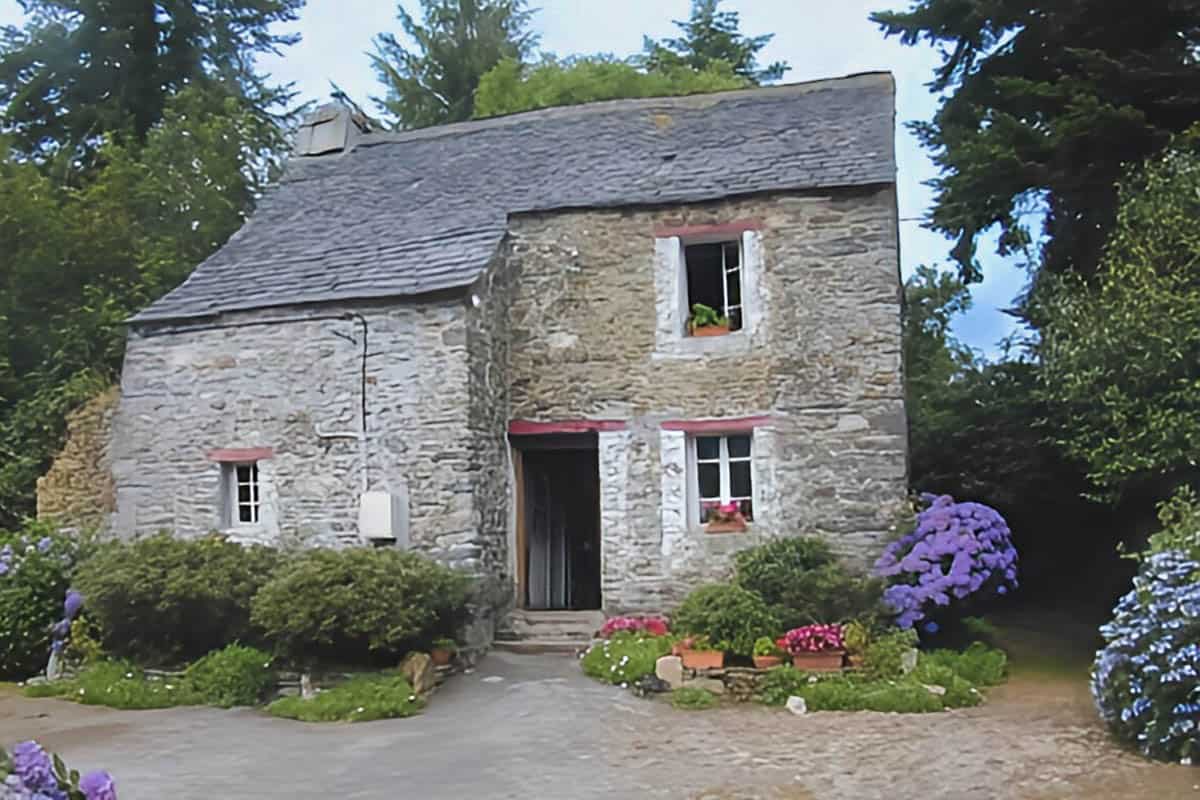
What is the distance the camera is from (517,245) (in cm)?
1299

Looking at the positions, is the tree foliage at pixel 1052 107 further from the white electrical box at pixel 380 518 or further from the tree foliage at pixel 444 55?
the tree foliage at pixel 444 55

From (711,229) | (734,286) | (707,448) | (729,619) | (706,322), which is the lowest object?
(729,619)

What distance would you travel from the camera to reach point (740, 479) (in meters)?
12.2

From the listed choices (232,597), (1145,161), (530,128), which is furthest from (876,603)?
(530,128)

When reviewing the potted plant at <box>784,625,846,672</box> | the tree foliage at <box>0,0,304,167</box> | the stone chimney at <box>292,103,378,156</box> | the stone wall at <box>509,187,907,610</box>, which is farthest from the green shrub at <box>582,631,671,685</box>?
the tree foliage at <box>0,0,304,167</box>

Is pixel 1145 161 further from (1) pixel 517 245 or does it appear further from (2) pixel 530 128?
(2) pixel 530 128

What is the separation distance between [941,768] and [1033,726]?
161 cm

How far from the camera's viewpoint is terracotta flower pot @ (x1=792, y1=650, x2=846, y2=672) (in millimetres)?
9445

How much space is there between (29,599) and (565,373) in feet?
21.5

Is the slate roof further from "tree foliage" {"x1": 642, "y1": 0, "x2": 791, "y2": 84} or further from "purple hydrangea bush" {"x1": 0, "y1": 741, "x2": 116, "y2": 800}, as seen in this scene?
"tree foliage" {"x1": 642, "y1": 0, "x2": 791, "y2": 84}

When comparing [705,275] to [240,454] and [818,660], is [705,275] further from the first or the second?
[240,454]

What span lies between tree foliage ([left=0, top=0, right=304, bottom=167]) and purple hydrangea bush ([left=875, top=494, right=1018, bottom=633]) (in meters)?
19.6

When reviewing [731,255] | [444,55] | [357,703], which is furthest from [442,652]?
[444,55]

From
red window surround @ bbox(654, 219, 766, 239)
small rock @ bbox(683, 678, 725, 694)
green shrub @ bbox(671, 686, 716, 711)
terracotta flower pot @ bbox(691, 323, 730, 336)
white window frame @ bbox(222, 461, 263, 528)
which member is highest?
red window surround @ bbox(654, 219, 766, 239)
